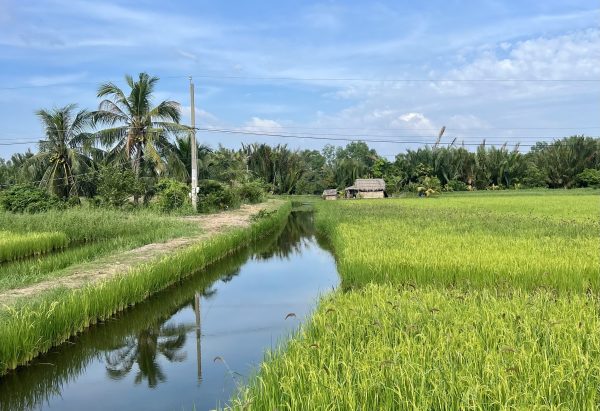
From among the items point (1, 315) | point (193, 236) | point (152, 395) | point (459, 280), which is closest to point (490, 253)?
point (459, 280)

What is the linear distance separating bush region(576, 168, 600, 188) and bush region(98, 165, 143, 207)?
123 feet

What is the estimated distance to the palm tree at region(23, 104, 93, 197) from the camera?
22656mm

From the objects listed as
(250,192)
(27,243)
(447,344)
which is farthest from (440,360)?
(250,192)

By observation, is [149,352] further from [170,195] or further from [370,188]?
[370,188]

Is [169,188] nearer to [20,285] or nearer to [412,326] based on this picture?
[20,285]

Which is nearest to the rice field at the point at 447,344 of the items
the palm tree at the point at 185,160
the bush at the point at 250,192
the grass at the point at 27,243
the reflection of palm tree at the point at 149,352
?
the reflection of palm tree at the point at 149,352

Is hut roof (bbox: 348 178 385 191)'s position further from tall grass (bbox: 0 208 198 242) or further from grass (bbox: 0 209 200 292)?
tall grass (bbox: 0 208 198 242)

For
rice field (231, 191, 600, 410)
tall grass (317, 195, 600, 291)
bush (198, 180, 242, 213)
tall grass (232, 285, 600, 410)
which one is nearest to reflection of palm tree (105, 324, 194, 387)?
rice field (231, 191, 600, 410)

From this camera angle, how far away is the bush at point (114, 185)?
1992 centimetres

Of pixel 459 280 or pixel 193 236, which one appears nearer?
pixel 459 280

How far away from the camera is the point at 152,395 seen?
4.69m

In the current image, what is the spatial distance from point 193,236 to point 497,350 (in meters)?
11.0

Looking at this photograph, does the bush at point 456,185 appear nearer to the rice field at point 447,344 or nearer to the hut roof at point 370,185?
the hut roof at point 370,185

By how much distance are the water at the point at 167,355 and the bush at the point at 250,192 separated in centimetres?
2195
